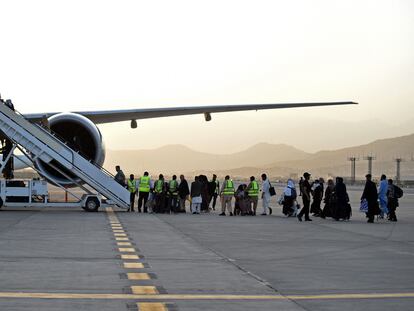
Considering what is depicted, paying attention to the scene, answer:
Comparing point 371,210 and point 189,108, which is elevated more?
point 189,108

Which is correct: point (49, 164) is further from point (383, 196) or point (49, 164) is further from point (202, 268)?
point (202, 268)

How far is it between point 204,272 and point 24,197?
15226 millimetres

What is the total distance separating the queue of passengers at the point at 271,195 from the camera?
2142cm

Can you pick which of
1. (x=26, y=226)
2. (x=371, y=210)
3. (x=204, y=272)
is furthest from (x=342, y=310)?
(x=371, y=210)

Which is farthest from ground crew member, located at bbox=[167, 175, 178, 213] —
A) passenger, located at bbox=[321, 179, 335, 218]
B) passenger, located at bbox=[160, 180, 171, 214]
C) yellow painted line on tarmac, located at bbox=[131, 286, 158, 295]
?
yellow painted line on tarmac, located at bbox=[131, 286, 158, 295]

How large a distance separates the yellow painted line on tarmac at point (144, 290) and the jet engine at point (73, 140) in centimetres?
1535

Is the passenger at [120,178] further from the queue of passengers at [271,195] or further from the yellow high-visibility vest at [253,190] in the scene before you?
the yellow high-visibility vest at [253,190]

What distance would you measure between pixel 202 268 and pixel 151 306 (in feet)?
9.87

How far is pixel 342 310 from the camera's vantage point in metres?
7.15

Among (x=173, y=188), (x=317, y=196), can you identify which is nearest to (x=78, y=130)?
A: (x=173, y=188)

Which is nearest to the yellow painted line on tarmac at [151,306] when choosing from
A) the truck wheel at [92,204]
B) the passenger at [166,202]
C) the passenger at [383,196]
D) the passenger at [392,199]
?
the passenger at [392,199]

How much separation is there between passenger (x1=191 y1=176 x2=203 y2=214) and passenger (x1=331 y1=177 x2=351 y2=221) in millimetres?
5034

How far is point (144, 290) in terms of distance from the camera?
319 inches

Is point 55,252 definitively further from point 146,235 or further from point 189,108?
point 189,108
